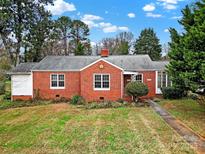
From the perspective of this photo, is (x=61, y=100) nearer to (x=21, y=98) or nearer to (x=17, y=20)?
(x=21, y=98)

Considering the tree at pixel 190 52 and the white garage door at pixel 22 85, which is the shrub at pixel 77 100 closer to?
the white garage door at pixel 22 85

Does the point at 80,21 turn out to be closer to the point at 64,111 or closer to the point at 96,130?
the point at 64,111

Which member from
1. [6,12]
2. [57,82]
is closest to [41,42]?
[6,12]

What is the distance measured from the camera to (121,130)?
15117 mm

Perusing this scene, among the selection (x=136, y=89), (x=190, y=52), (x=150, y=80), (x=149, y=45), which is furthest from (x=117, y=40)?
(x=190, y=52)

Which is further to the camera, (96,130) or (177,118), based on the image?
(177,118)

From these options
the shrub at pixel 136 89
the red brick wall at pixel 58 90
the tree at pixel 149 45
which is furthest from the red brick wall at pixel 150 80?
the tree at pixel 149 45

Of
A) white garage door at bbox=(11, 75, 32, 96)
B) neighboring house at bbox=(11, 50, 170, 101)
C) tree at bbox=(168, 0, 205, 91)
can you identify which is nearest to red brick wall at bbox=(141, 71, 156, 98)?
neighboring house at bbox=(11, 50, 170, 101)

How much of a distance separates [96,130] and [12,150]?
4544 millimetres

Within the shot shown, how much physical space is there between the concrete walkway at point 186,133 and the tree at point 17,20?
22.1 metres

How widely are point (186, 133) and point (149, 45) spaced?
4672 centimetres

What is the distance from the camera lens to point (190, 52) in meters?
17.4

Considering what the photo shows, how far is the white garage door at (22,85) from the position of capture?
29969 millimetres

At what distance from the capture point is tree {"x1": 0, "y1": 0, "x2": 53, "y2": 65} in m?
34.3
